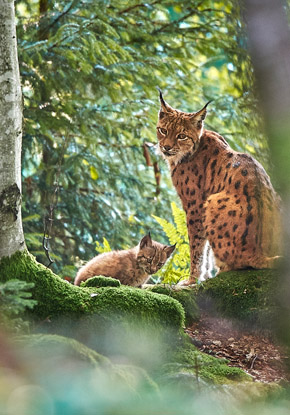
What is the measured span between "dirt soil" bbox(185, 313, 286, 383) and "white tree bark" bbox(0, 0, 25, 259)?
62.1 inches

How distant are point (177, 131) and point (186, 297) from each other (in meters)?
1.68

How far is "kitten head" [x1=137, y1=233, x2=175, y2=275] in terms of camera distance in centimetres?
498

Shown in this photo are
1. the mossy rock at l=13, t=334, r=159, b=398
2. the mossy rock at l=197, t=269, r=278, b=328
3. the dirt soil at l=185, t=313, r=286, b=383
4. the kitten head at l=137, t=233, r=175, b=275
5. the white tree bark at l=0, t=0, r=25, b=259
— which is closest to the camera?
the mossy rock at l=13, t=334, r=159, b=398

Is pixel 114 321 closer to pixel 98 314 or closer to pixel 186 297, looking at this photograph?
pixel 98 314

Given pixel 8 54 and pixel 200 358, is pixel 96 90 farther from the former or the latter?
pixel 200 358

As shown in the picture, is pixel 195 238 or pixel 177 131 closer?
pixel 177 131

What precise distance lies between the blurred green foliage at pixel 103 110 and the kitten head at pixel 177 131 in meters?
1.60

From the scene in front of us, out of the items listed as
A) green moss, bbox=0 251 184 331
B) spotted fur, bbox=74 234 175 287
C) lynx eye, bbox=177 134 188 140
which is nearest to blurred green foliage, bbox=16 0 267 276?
spotted fur, bbox=74 234 175 287

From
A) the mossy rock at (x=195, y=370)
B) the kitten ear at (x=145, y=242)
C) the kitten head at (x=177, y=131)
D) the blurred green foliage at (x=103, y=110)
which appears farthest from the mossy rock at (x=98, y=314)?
the blurred green foliage at (x=103, y=110)

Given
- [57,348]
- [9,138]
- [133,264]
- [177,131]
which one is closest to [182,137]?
[177,131]

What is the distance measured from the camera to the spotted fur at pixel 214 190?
4.60 m

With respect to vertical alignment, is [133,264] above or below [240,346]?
above

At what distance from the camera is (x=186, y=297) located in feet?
14.2

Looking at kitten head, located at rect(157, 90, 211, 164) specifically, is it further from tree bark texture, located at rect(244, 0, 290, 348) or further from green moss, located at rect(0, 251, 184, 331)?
tree bark texture, located at rect(244, 0, 290, 348)
